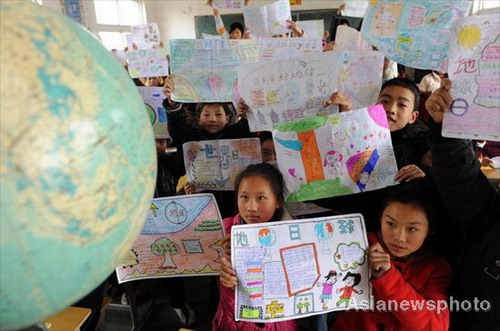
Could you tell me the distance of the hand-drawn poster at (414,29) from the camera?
3.53ft

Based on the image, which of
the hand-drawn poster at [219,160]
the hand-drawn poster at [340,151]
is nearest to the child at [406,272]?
the hand-drawn poster at [340,151]

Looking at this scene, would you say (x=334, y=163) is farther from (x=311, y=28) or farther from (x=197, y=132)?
(x=311, y=28)

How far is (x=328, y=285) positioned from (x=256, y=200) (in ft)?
1.43

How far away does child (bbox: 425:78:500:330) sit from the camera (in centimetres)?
103

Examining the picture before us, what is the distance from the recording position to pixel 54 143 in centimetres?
29

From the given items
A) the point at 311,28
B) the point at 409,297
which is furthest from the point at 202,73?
the point at 311,28

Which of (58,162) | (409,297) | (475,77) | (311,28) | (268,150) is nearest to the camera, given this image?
(58,162)

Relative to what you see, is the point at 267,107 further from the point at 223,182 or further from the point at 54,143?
the point at 54,143

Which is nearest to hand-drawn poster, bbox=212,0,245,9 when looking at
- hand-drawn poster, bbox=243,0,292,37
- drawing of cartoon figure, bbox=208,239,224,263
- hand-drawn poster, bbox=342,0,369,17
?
hand-drawn poster, bbox=243,0,292,37

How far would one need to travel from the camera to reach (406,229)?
1.15 m

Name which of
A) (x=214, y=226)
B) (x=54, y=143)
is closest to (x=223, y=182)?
(x=214, y=226)

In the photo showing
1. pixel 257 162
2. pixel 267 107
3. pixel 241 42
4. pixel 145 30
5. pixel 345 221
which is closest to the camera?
pixel 345 221

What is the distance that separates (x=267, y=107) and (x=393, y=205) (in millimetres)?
680

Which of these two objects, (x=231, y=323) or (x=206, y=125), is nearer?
(x=231, y=323)
